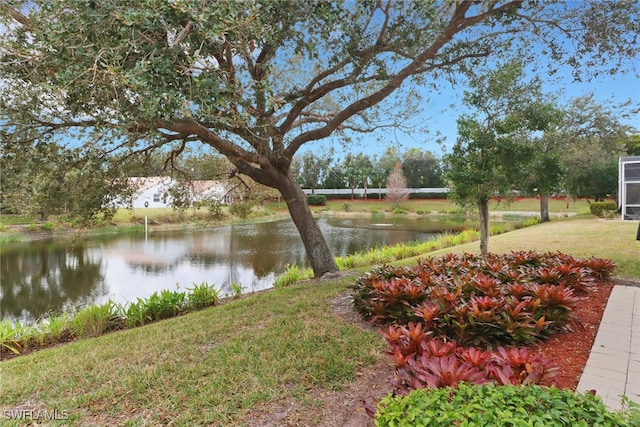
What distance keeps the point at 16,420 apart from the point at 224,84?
2826mm

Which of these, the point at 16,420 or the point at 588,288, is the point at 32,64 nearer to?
the point at 16,420

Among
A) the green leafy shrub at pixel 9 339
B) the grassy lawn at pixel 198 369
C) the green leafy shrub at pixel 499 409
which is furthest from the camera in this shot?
the green leafy shrub at pixel 9 339

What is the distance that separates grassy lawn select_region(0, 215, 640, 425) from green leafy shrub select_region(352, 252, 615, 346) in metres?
0.45

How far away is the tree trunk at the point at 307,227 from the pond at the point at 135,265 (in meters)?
2.15

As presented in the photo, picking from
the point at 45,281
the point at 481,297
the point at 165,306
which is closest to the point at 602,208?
the point at 481,297

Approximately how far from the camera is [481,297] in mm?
3256

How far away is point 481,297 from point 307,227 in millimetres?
3697

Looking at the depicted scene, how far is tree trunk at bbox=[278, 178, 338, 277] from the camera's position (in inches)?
253

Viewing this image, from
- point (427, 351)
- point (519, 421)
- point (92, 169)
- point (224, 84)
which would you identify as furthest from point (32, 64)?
→ point (519, 421)

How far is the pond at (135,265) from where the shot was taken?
319 inches

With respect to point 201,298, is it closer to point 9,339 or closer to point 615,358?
point 9,339

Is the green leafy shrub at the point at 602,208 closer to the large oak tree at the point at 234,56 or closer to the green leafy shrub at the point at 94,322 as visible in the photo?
the large oak tree at the point at 234,56

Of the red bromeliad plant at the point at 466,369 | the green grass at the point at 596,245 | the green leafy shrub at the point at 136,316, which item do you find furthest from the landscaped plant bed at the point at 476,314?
the green leafy shrub at the point at 136,316

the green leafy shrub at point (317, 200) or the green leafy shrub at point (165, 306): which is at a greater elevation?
the green leafy shrub at point (317, 200)
